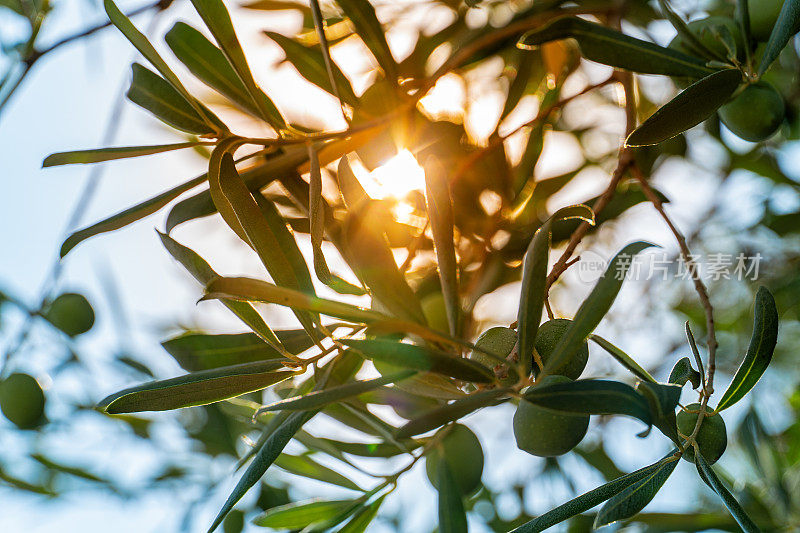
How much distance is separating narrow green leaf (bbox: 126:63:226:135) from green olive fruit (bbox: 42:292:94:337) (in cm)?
85

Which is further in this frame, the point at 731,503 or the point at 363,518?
the point at 363,518

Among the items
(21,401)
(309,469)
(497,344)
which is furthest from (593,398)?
(21,401)

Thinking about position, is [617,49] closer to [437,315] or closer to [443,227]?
[443,227]

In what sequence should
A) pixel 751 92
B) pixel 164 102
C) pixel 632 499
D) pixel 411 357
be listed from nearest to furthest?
1. pixel 411 357
2. pixel 632 499
3. pixel 164 102
4. pixel 751 92

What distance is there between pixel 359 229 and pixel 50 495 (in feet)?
5.52

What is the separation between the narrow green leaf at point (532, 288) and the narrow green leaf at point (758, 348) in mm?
247

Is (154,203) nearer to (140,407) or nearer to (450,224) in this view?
(140,407)

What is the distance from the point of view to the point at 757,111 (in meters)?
0.82

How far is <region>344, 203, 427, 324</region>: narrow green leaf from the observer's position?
68 centimetres

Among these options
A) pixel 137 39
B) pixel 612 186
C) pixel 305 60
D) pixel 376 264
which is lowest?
pixel 376 264

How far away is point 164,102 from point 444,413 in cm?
48

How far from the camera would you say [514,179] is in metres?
1.23

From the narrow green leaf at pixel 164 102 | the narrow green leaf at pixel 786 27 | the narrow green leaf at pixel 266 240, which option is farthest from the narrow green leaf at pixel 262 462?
the narrow green leaf at pixel 786 27

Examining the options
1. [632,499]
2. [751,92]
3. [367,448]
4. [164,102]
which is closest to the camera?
[632,499]
